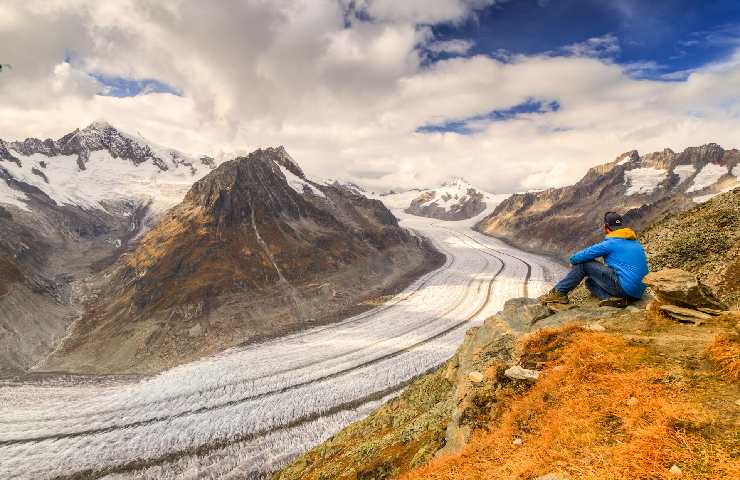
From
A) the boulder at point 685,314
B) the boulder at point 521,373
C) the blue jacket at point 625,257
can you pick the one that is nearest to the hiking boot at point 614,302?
the blue jacket at point 625,257

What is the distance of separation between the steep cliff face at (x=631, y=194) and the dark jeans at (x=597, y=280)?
359ft

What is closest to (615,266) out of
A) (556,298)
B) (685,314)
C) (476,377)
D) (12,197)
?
(685,314)

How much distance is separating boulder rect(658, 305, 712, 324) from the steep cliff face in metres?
111

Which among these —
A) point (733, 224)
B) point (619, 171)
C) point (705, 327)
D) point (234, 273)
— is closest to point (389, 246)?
point (234, 273)

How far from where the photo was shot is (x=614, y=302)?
37.9 ft

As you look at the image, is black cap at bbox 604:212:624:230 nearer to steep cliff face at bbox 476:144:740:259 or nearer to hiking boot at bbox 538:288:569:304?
hiking boot at bbox 538:288:569:304

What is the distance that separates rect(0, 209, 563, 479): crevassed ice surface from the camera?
27469 millimetres

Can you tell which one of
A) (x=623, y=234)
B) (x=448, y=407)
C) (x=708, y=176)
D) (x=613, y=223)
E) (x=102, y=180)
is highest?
(x=102, y=180)

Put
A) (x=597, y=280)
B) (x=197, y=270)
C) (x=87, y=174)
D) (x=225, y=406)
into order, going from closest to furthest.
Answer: (x=597, y=280) < (x=225, y=406) < (x=197, y=270) < (x=87, y=174)

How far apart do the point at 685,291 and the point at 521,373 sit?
443 centimetres

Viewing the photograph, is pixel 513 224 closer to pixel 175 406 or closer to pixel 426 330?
pixel 426 330

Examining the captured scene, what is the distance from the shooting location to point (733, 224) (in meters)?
17.0

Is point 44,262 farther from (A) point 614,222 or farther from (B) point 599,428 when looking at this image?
(B) point 599,428

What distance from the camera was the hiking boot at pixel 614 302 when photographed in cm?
1145
